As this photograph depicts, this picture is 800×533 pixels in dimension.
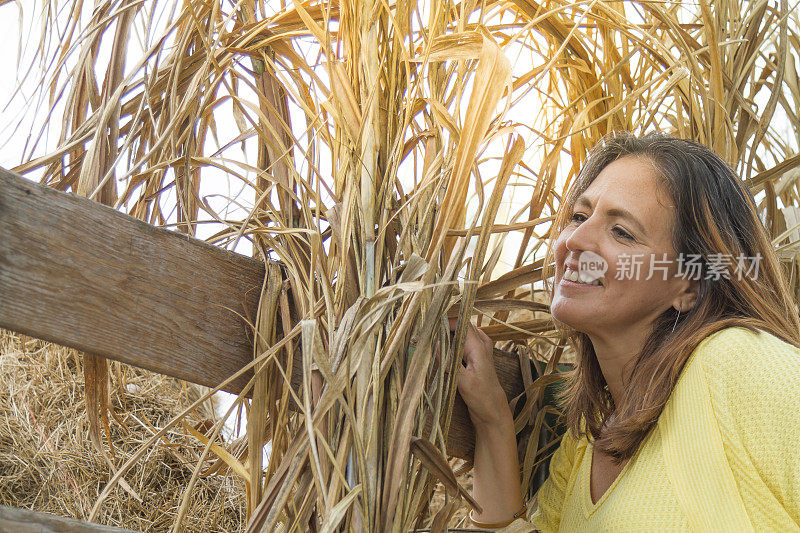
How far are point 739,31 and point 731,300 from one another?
0.57 meters

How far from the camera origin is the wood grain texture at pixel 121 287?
0.66 meters

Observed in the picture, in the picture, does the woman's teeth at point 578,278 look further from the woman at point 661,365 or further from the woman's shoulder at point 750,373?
the woman's shoulder at point 750,373

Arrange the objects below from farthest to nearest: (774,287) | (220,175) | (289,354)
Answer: (220,175), (774,287), (289,354)

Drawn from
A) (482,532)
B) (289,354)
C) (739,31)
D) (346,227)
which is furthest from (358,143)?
(739,31)

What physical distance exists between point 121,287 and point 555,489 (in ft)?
2.58

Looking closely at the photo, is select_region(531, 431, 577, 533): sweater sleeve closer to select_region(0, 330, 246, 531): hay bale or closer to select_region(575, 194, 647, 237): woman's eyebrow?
select_region(575, 194, 647, 237): woman's eyebrow

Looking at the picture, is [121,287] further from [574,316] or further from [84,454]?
[84,454]

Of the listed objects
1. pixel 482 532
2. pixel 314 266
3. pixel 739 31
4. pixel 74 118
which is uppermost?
pixel 739 31

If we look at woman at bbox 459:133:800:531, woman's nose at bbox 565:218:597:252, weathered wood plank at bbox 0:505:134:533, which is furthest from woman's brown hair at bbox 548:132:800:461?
weathered wood plank at bbox 0:505:134:533

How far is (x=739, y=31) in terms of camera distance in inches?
54.3

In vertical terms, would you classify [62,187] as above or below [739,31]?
below

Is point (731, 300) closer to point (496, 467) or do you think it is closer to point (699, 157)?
point (699, 157)

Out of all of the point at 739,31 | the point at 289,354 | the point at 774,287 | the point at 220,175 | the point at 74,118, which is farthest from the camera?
the point at 739,31

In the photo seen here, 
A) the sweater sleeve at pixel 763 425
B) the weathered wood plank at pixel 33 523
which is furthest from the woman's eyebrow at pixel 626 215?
the weathered wood plank at pixel 33 523
